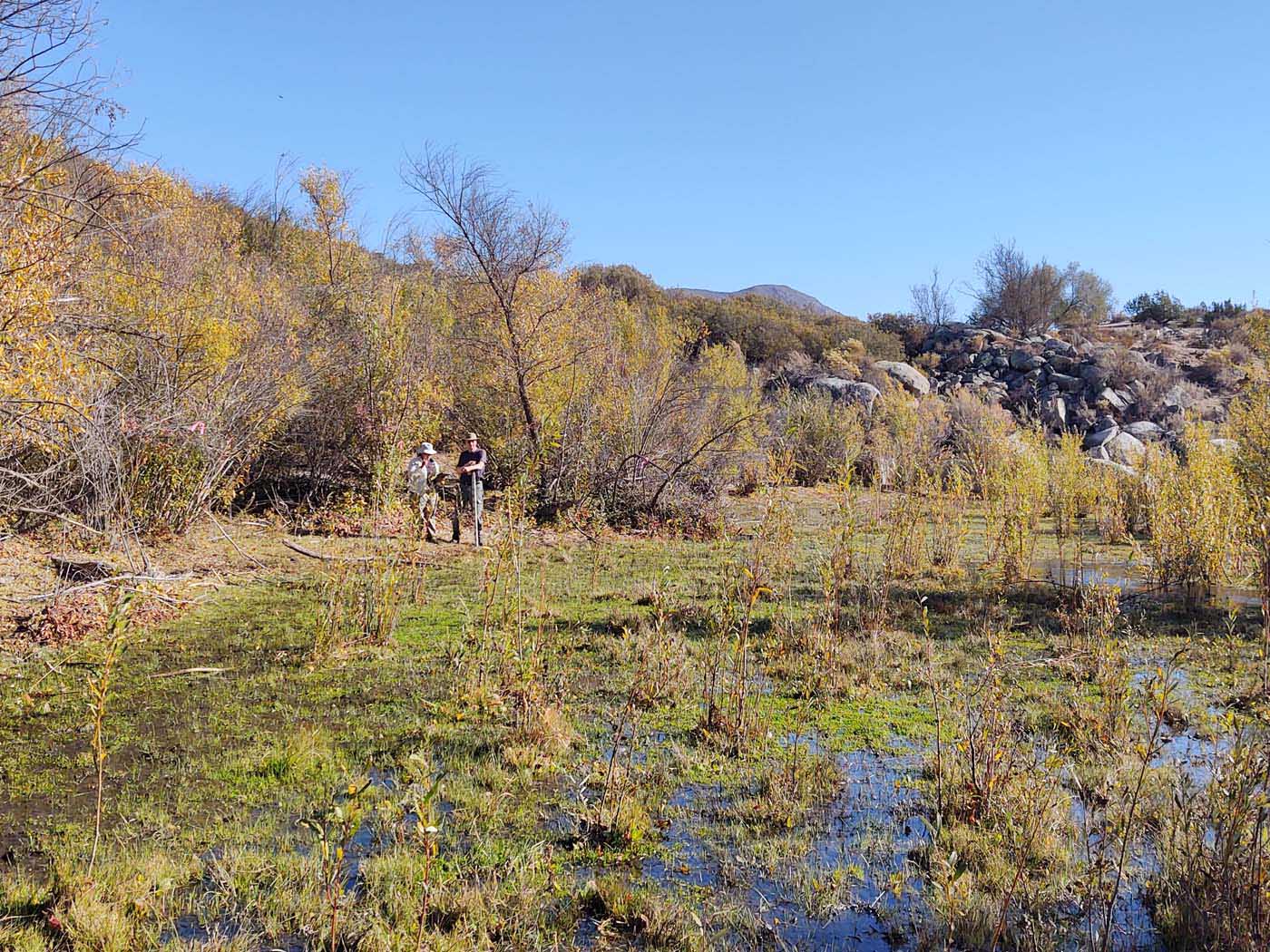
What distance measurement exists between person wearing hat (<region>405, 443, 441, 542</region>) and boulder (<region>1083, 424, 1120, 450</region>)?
24681 mm

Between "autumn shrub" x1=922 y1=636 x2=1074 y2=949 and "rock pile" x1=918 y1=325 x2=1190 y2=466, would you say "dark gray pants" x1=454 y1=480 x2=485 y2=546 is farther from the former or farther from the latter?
"rock pile" x1=918 y1=325 x2=1190 y2=466

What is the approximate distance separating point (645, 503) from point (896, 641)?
8575mm

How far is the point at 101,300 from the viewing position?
9.72m

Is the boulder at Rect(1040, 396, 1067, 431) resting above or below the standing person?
above

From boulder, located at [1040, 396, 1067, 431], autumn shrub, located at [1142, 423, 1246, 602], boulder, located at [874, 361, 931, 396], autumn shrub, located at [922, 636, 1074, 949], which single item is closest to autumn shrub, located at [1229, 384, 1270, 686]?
autumn shrub, located at [1142, 423, 1246, 602]

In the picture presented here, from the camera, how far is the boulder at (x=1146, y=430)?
29402mm

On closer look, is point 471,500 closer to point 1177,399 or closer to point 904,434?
point 904,434

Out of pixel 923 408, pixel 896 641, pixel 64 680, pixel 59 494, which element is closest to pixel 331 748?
pixel 64 680

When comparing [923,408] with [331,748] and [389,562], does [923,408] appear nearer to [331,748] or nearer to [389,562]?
[389,562]

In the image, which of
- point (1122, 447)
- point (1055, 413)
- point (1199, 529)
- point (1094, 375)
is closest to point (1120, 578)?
point (1199, 529)

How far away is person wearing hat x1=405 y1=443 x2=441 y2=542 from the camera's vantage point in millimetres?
12328

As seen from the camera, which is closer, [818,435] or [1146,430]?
[818,435]

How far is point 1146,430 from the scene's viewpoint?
30.1m

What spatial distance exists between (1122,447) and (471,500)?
2404 centimetres
